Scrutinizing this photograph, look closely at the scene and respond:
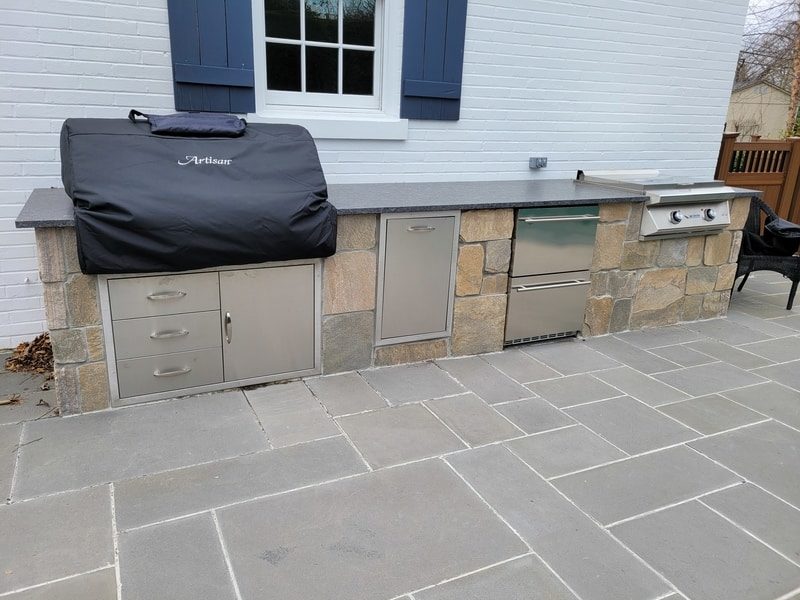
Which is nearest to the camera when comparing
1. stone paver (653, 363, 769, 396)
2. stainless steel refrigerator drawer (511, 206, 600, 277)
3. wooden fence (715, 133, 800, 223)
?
stone paver (653, 363, 769, 396)

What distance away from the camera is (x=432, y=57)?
151 inches

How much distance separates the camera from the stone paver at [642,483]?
224 cm

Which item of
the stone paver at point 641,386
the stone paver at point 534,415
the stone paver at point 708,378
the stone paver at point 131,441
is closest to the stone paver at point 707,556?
the stone paver at point 534,415

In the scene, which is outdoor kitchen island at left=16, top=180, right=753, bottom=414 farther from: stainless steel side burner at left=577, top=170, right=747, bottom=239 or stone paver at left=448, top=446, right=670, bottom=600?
stone paver at left=448, top=446, right=670, bottom=600

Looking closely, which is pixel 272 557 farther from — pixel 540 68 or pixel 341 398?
pixel 540 68

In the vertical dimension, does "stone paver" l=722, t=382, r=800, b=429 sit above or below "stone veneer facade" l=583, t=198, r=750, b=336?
below

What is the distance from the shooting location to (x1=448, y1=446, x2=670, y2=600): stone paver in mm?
1861

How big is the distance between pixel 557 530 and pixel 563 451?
0.54 meters

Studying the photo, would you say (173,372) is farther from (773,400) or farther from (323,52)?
(773,400)

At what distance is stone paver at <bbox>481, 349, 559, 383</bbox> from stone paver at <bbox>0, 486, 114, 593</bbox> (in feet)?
6.76

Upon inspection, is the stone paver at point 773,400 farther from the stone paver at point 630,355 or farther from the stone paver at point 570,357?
the stone paver at point 570,357

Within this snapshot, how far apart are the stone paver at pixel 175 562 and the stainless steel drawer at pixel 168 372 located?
93cm

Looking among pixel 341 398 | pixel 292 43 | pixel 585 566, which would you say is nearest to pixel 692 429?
pixel 585 566

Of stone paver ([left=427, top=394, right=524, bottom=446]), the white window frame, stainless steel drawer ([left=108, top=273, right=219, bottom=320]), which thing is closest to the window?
the white window frame
